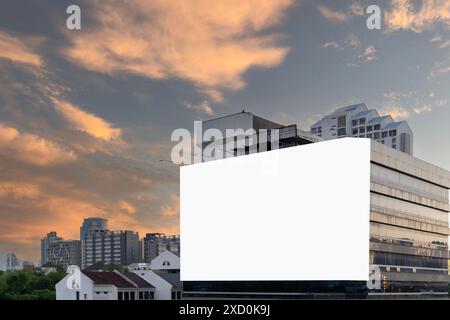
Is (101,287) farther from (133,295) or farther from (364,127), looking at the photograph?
(364,127)

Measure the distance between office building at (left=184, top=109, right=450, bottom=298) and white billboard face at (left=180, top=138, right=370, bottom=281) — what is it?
51.4 inches

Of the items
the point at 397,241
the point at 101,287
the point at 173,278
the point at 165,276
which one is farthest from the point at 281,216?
the point at 165,276

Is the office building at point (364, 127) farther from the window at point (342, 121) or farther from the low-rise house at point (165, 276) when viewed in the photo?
the low-rise house at point (165, 276)

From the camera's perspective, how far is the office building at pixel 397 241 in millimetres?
73562

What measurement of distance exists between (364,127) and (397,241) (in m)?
52.6

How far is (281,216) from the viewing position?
261ft

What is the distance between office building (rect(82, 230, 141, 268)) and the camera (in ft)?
586

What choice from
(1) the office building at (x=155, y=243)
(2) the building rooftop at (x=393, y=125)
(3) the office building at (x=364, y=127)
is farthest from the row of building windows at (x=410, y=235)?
(1) the office building at (x=155, y=243)

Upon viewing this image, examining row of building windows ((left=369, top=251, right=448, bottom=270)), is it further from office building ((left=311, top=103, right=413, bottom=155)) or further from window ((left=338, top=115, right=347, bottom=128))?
window ((left=338, top=115, right=347, bottom=128))

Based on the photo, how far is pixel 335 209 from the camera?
74.9 m

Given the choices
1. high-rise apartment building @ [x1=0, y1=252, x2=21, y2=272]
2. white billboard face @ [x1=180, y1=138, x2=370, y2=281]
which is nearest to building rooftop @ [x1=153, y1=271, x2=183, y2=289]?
white billboard face @ [x1=180, y1=138, x2=370, y2=281]

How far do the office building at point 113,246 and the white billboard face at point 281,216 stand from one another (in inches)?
3510

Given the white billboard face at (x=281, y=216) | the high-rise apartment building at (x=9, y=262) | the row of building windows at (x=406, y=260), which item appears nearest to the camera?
the row of building windows at (x=406, y=260)
